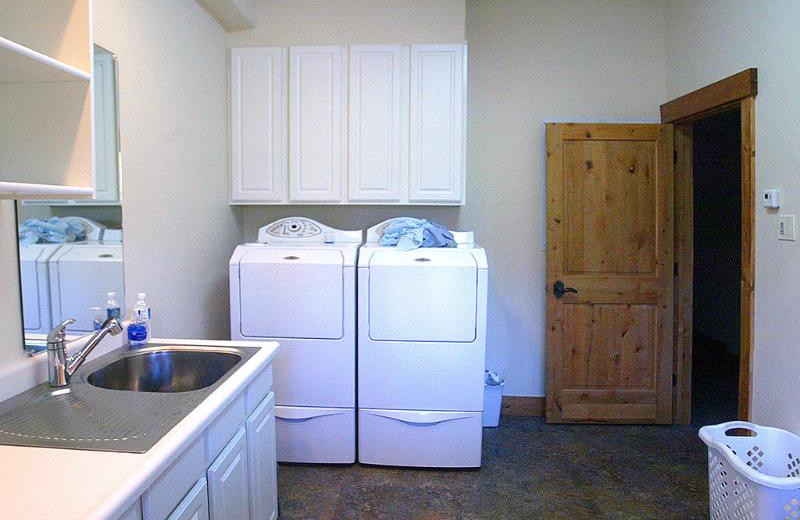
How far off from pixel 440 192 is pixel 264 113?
3.75 ft

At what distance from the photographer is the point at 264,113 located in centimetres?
311

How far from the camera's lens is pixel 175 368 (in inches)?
80.5

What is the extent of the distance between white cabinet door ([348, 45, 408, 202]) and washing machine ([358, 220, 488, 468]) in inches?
20.1

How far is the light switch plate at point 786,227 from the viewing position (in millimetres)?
2277

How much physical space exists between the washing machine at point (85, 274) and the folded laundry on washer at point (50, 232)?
2cm

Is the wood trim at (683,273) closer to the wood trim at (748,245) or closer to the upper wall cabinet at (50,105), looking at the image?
the wood trim at (748,245)

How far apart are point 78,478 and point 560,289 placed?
9.58ft

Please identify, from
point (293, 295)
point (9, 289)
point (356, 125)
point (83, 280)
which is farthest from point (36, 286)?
point (356, 125)

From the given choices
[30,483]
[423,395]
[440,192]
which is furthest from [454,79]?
[30,483]

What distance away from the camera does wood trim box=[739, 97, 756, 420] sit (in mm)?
2551

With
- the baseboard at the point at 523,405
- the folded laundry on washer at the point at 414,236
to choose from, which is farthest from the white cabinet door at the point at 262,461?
the baseboard at the point at 523,405

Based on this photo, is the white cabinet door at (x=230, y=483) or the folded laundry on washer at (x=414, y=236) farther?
the folded laundry on washer at (x=414, y=236)

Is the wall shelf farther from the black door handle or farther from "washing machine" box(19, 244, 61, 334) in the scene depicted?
the black door handle

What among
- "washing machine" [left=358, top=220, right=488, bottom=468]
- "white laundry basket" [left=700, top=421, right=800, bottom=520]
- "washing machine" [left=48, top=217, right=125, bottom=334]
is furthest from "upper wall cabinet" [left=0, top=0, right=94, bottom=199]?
"white laundry basket" [left=700, top=421, right=800, bottom=520]
